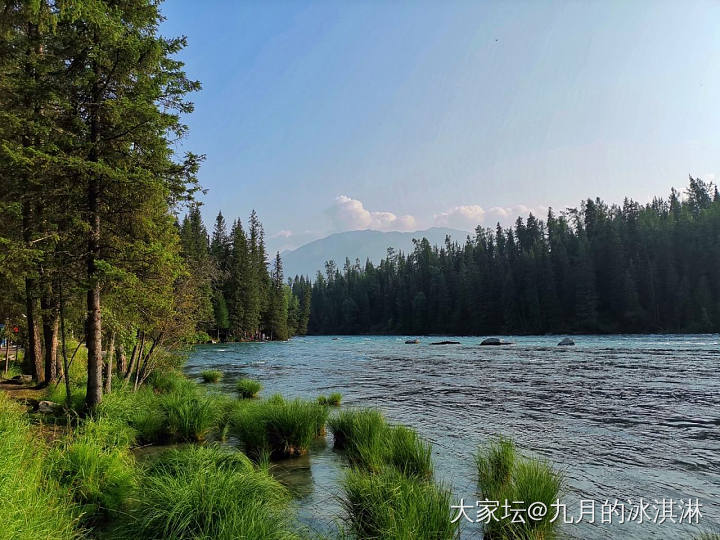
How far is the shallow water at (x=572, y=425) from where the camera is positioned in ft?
21.8

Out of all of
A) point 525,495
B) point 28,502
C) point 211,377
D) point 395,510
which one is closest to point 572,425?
point 525,495

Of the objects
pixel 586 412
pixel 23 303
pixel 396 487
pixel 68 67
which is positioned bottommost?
pixel 586 412

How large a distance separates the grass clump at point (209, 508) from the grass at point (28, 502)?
2.14 ft

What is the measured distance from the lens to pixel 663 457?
27.7ft

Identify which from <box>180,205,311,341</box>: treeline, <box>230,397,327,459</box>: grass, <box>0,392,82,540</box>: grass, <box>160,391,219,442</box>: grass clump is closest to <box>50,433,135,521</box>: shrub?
<box>0,392,82,540</box>: grass

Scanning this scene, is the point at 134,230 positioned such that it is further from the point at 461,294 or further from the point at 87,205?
the point at 461,294

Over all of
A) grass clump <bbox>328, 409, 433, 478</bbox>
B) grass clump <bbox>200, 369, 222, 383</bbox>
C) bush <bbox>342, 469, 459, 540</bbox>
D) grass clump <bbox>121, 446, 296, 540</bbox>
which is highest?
grass clump <bbox>121, 446, 296, 540</bbox>

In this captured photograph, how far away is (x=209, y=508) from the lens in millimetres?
4176

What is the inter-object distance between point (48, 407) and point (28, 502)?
8.01m

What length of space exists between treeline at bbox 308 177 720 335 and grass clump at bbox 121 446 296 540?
245 feet

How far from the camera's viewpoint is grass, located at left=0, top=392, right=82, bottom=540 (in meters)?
3.46

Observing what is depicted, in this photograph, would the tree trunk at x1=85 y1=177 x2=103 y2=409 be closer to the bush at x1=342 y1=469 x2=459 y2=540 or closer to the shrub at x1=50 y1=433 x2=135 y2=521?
the shrub at x1=50 y1=433 x2=135 y2=521

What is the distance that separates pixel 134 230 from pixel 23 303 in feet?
24.7

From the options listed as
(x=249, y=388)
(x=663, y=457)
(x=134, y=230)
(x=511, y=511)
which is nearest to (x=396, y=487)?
(x=511, y=511)
